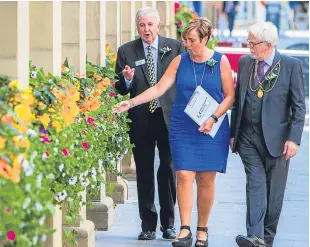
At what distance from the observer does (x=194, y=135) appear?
9727 millimetres

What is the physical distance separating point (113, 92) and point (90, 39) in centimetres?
76

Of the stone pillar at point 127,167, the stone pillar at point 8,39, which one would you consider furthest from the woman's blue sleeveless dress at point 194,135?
the stone pillar at point 127,167

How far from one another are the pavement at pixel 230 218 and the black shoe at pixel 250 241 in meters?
0.90

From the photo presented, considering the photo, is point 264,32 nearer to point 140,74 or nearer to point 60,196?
point 140,74

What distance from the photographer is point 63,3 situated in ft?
32.7

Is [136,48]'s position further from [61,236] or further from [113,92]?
[61,236]

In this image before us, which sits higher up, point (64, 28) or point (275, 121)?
point (64, 28)

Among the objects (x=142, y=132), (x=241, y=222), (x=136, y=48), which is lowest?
(x=241, y=222)

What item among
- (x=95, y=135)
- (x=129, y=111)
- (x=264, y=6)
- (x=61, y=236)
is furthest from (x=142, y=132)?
(x=264, y=6)

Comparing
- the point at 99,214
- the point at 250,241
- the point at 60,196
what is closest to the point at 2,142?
the point at 60,196

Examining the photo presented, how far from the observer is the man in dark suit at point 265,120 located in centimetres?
940

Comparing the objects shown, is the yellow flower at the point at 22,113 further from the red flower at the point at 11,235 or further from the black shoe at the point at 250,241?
the black shoe at the point at 250,241

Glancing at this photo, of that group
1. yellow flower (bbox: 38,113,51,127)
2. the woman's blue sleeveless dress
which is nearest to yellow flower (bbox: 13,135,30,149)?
yellow flower (bbox: 38,113,51,127)

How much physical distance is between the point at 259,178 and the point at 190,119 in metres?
0.69
